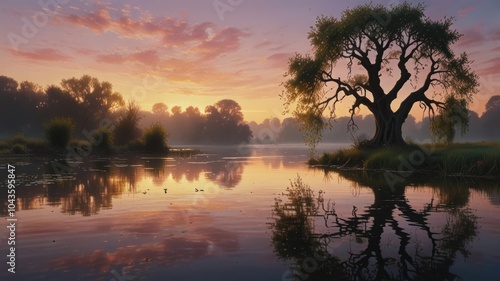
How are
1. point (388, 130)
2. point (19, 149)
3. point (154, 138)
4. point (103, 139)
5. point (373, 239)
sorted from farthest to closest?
point (154, 138) → point (103, 139) → point (19, 149) → point (388, 130) → point (373, 239)

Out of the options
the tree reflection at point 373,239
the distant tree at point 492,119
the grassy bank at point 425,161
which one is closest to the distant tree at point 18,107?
the grassy bank at point 425,161

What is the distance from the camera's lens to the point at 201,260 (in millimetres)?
6988

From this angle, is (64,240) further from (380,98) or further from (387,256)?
(380,98)

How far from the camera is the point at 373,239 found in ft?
28.0

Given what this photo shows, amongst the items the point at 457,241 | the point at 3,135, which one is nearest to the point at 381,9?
the point at 457,241

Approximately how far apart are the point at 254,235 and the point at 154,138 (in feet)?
156

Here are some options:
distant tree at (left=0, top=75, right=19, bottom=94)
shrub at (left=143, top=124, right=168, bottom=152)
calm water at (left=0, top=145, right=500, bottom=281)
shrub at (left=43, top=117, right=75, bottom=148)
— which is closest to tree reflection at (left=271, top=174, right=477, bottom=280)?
calm water at (left=0, top=145, right=500, bottom=281)

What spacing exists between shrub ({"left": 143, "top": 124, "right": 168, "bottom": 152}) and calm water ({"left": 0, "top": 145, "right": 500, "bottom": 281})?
38.2 metres

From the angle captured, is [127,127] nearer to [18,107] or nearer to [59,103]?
[59,103]

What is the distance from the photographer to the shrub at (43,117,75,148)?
134 feet

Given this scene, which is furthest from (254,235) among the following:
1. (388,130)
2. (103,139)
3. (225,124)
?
(225,124)

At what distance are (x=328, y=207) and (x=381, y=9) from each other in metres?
28.4

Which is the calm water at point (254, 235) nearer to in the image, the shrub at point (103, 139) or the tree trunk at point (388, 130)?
the tree trunk at point (388, 130)

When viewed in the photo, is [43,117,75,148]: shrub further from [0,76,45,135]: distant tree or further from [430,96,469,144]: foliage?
[0,76,45,135]: distant tree
